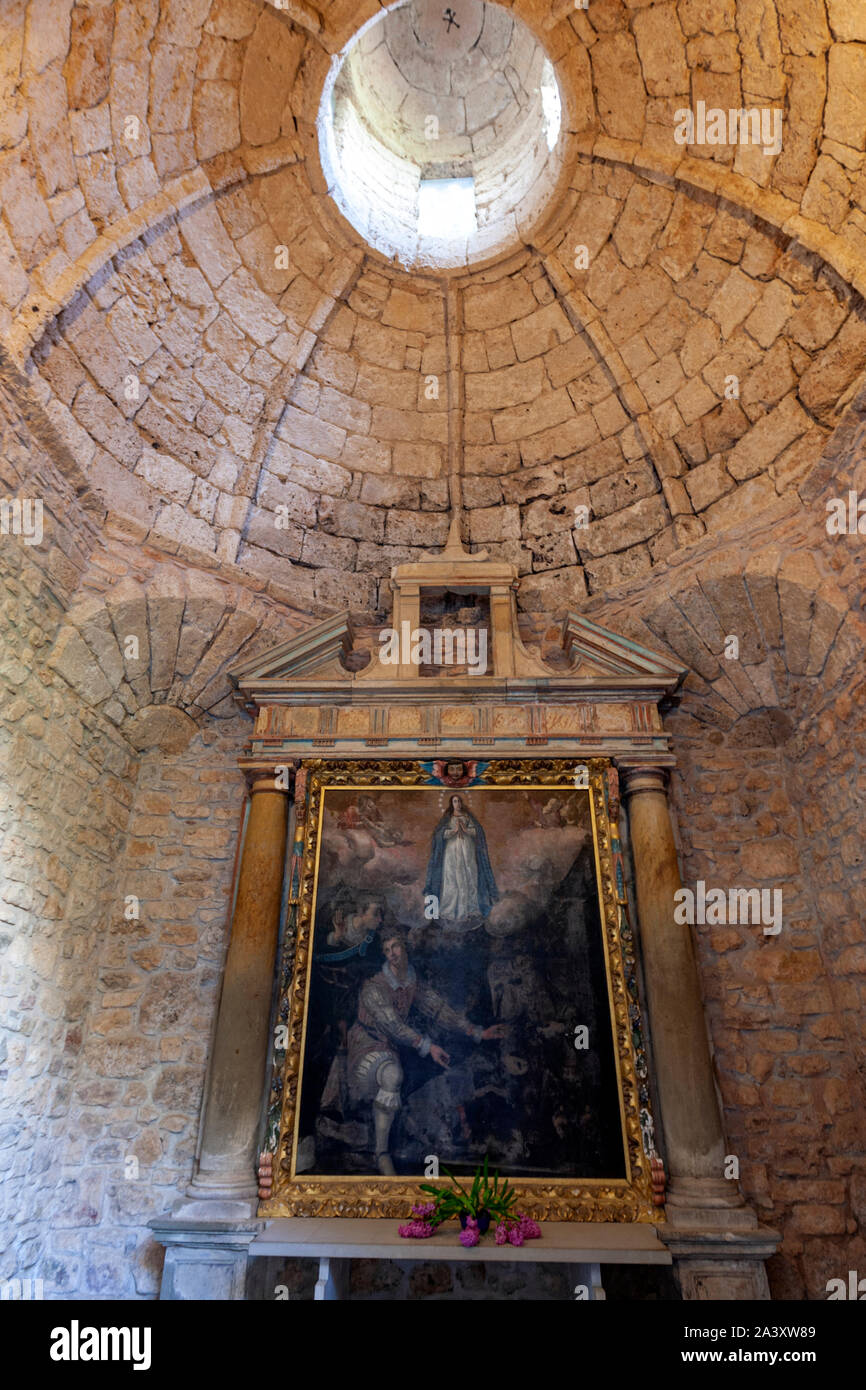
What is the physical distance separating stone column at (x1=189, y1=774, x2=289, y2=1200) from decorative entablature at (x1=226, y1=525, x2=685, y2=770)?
1.77ft

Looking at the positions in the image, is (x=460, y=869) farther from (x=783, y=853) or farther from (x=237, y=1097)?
(x=783, y=853)

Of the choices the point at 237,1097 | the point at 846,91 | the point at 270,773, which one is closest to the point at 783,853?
the point at 270,773

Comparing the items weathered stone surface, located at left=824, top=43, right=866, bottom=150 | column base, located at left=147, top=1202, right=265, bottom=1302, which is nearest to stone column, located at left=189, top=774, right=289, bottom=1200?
column base, located at left=147, top=1202, right=265, bottom=1302

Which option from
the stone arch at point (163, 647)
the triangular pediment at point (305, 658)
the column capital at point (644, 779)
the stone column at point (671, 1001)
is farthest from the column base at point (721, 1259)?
the stone arch at point (163, 647)

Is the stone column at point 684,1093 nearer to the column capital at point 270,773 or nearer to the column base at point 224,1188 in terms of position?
the column base at point 224,1188

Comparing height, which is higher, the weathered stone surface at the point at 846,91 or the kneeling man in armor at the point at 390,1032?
the weathered stone surface at the point at 846,91

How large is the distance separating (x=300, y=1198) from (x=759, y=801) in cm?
390

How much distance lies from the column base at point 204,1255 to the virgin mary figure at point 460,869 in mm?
2035

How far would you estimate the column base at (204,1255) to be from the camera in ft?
12.9

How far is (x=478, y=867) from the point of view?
5.04 metres

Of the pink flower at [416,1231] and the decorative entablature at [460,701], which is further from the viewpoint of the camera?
the decorative entablature at [460,701]

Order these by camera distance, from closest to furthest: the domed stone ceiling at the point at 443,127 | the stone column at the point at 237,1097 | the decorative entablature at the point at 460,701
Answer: the stone column at the point at 237,1097 < the decorative entablature at the point at 460,701 < the domed stone ceiling at the point at 443,127
